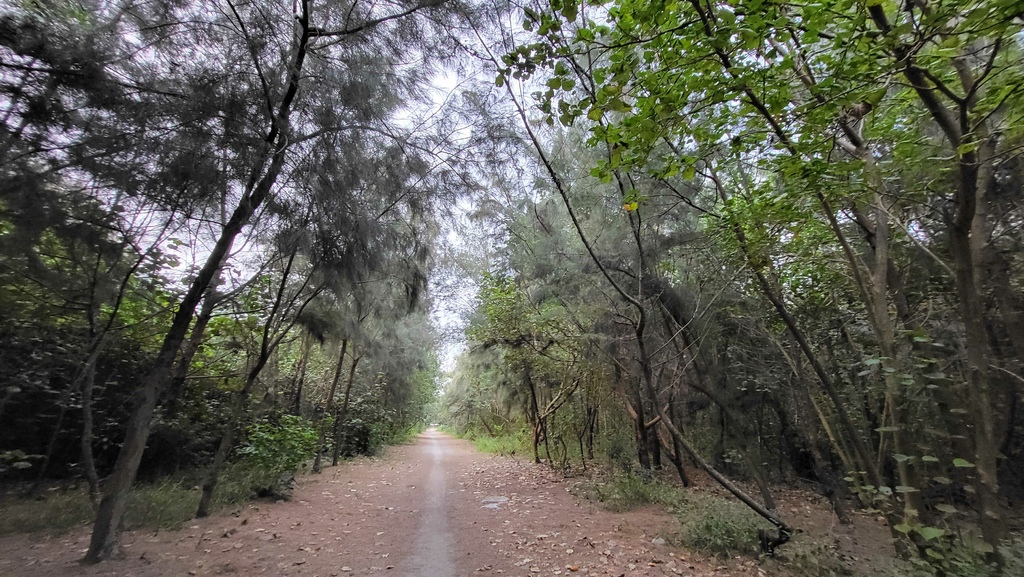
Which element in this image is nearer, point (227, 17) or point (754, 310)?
point (227, 17)

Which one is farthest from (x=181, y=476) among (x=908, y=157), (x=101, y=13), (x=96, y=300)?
(x=908, y=157)

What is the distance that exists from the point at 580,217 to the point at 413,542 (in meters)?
5.72

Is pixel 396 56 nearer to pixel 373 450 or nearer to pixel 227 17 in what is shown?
pixel 227 17

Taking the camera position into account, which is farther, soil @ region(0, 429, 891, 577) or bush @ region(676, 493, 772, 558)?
bush @ region(676, 493, 772, 558)

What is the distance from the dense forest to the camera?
3.15 meters

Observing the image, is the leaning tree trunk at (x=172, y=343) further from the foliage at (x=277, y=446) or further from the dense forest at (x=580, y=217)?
the foliage at (x=277, y=446)

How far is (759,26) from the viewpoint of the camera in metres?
2.60

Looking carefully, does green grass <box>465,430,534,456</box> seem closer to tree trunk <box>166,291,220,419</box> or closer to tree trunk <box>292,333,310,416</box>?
tree trunk <box>292,333,310,416</box>

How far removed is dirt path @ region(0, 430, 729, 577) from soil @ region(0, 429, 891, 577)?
0.6 inches

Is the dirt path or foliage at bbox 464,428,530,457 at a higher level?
foliage at bbox 464,428,530,457

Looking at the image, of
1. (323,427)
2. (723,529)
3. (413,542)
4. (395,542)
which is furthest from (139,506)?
(723,529)

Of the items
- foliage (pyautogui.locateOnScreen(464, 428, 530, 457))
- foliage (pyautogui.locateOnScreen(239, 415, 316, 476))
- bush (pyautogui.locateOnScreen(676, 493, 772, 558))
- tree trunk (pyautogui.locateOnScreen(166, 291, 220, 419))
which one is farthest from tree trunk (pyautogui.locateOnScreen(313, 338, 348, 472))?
bush (pyautogui.locateOnScreen(676, 493, 772, 558))

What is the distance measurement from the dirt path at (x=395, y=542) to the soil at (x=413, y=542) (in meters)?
0.01

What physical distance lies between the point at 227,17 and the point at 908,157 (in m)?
6.83
